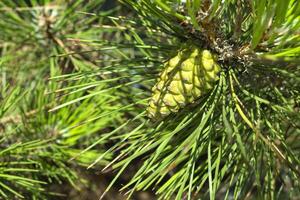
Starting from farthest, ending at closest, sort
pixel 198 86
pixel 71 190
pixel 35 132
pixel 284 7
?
pixel 71 190, pixel 35 132, pixel 198 86, pixel 284 7

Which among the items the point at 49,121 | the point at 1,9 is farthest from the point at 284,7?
the point at 1,9

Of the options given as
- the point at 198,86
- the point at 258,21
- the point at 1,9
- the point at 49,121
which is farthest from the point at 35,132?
the point at 258,21

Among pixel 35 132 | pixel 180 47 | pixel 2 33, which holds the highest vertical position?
pixel 180 47

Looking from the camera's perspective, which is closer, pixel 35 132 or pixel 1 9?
pixel 35 132

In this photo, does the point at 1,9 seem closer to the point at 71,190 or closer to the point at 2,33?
the point at 2,33

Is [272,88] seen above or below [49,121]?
above

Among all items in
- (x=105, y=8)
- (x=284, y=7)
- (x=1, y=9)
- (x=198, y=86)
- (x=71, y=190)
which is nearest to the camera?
(x=284, y=7)
